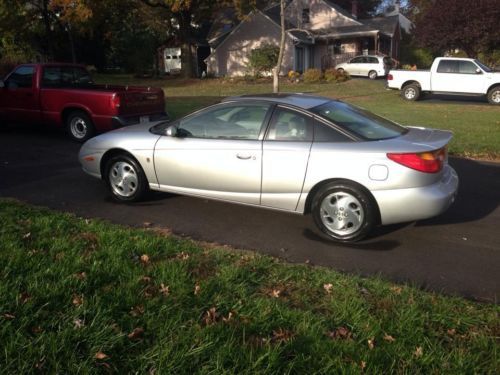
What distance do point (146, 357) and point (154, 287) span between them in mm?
861

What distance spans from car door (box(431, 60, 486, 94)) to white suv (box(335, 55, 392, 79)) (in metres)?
15.3

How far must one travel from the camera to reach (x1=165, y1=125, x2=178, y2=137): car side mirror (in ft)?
18.0

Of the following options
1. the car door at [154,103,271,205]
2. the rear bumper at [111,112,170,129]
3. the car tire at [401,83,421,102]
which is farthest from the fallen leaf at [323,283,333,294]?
the car tire at [401,83,421,102]

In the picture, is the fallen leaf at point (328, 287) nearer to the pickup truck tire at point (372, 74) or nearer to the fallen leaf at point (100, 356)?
the fallen leaf at point (100, 356)

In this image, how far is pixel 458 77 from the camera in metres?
19.3

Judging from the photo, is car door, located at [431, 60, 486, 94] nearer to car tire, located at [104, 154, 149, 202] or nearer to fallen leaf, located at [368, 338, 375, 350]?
car tire, located at [104, 154, 149, 202]

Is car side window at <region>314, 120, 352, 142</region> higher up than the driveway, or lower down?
higher up

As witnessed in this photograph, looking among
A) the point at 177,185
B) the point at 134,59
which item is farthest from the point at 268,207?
the point at 134,59

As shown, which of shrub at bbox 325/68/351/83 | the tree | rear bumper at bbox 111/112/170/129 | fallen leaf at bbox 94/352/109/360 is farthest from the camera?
shrub at bbox 325/68/351/83

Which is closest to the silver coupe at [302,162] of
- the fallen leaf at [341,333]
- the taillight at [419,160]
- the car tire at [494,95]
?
the taillight at [419,160]

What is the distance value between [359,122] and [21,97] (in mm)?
8383

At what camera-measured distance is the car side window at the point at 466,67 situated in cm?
1916

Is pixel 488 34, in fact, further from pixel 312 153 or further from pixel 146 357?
pixel 146 357

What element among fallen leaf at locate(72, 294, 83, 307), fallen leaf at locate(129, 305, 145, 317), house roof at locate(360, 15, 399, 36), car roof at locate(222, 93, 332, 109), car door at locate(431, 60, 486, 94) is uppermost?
house roof at locate(360, 15, 399, 36)
